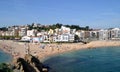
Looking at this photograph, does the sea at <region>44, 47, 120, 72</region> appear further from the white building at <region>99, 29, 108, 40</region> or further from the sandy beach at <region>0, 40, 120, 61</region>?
the white building at <region>99, 29, 108, 40</region>

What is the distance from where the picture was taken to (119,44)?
261 feet

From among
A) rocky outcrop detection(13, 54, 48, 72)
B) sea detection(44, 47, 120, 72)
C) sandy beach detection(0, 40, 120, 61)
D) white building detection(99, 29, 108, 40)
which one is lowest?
sea detection(44, 47, 120, 72)

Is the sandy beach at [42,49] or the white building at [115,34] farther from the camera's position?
the white building at [115,34]

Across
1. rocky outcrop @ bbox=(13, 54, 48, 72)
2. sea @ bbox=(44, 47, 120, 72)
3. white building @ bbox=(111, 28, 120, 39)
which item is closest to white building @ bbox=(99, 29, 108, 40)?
white building @ bbox=(111, 28, 120, 39)

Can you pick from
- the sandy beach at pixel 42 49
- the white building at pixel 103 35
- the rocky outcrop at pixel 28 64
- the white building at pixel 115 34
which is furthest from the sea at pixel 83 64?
the white building at pixel 115 34

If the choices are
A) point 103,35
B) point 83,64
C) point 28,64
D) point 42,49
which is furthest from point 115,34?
point 28,64

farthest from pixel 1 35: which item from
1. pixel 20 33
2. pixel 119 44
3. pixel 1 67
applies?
pixel 1 67

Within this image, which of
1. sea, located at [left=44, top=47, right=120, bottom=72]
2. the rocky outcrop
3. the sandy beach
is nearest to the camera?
the rocky outcrop

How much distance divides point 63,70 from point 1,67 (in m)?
18.1

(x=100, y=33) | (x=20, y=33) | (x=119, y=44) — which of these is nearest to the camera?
(x=119, y=44)

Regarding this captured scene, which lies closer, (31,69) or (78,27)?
(31,69)

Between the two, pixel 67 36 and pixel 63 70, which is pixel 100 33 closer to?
pixel 67 36

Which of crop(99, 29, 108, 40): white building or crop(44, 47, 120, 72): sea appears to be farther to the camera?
crop(99, 29, 108, 40): white building

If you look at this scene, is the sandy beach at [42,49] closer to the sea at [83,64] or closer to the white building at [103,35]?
the sea at [83,64]
